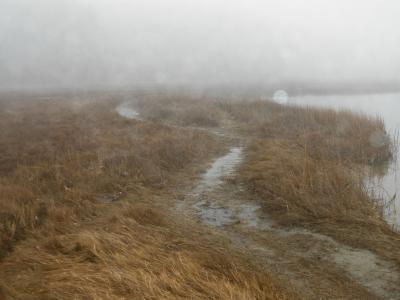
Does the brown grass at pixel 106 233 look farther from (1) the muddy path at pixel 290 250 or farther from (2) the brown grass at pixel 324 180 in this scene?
(2) the brown grass at pixel 324 180

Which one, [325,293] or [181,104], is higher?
[181,104]

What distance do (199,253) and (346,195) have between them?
4387mm

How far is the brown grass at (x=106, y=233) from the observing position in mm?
5539

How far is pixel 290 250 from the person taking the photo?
24.5ft

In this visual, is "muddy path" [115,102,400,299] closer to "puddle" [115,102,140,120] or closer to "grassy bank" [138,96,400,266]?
"grassy bank" [138,96,400,266]

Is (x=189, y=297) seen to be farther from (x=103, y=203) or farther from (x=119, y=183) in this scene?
(x=119, y=183)

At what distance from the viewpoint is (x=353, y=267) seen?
669 cm

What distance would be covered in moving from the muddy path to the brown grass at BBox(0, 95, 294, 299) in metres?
0.50

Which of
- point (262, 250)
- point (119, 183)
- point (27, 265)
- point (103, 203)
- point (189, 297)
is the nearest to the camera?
point (189, 297)

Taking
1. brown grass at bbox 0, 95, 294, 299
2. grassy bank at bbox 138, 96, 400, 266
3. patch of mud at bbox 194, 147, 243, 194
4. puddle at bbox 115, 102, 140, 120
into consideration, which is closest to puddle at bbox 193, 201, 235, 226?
brown grass at bbox 0, 95, 294, 299

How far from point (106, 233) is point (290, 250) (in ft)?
11.3

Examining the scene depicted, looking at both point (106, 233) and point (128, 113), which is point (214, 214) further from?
point (128, 113)

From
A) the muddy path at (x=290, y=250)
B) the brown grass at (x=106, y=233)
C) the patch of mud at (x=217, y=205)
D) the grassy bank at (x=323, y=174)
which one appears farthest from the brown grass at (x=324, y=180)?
the brown grass at (x=106, y=233)

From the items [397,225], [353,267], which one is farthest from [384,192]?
[353,267]
